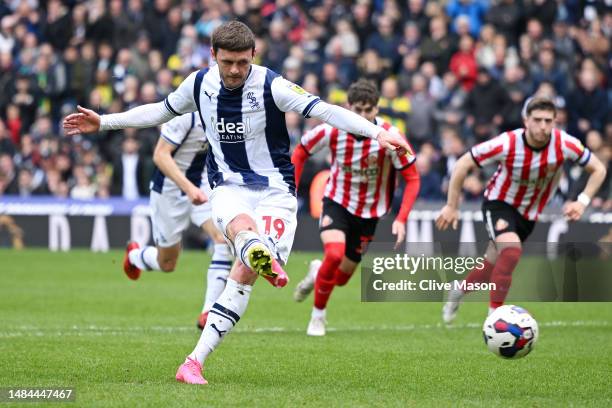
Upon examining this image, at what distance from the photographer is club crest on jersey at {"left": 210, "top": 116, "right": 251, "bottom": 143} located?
8242mm

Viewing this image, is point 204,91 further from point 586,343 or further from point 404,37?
point 404,37

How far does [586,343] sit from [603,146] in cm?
1020

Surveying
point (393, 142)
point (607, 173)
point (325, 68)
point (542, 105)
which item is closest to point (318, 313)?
point (542, 105)

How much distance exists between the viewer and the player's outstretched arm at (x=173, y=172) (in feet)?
34.9

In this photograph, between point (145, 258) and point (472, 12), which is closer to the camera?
point (145, 258)

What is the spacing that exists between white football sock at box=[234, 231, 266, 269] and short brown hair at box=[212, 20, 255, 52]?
1.24 meters

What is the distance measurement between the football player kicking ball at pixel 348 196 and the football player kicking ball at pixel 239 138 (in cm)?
278

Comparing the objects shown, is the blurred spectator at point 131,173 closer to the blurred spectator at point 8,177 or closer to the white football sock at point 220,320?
the blurred spectator at point 8,177

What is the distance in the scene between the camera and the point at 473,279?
1173 cm

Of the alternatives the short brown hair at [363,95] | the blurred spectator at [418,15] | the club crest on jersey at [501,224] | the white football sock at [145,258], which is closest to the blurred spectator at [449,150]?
the blurred spectator at [418,15]

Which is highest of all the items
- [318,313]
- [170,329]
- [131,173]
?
[318,313]

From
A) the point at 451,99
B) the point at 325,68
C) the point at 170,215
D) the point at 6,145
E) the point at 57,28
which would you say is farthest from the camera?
the point at 57,28

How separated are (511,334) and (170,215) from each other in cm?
501

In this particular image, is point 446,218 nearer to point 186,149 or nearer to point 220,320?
point 186,149
